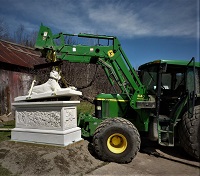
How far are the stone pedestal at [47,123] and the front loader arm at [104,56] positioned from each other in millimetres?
1395

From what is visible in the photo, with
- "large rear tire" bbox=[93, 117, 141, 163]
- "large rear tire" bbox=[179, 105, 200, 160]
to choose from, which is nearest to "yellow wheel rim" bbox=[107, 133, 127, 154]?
"large rear tire" bbox=[93, 117, 141, 163]

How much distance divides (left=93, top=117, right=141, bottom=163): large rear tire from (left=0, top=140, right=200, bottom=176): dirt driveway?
0.61ft

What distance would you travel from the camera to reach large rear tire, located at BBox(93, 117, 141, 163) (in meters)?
4.82

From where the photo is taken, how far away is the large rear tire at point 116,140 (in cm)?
482

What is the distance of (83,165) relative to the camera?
455 centimetres

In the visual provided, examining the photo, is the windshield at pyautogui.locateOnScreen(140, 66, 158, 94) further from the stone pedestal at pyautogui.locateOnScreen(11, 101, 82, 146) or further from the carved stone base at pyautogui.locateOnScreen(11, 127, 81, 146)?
the carved stone base at pyautogui.locateOnScreen(11, 127, 81, 146)

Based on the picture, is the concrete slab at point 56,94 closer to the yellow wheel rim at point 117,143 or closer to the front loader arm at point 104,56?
the front loader arm at point 104,56

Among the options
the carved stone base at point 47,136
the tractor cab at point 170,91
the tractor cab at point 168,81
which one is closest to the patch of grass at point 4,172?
the carved stone base at point 47,136

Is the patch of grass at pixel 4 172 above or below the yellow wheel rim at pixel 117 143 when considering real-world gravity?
below

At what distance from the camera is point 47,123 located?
5.52m

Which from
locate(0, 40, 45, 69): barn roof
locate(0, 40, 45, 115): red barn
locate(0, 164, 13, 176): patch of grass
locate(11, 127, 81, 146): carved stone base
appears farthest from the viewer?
locate(0, 40, 45, 69): barn roof

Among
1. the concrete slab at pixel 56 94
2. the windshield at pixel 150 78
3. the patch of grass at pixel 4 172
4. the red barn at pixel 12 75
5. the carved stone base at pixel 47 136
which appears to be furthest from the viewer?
the red barn at pixel 12 75

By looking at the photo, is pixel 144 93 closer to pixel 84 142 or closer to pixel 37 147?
pixel 84 142

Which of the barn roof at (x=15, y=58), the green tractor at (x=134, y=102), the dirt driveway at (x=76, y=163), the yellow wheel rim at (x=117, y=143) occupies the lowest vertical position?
the dirt driveway at (x=76, y=163)
